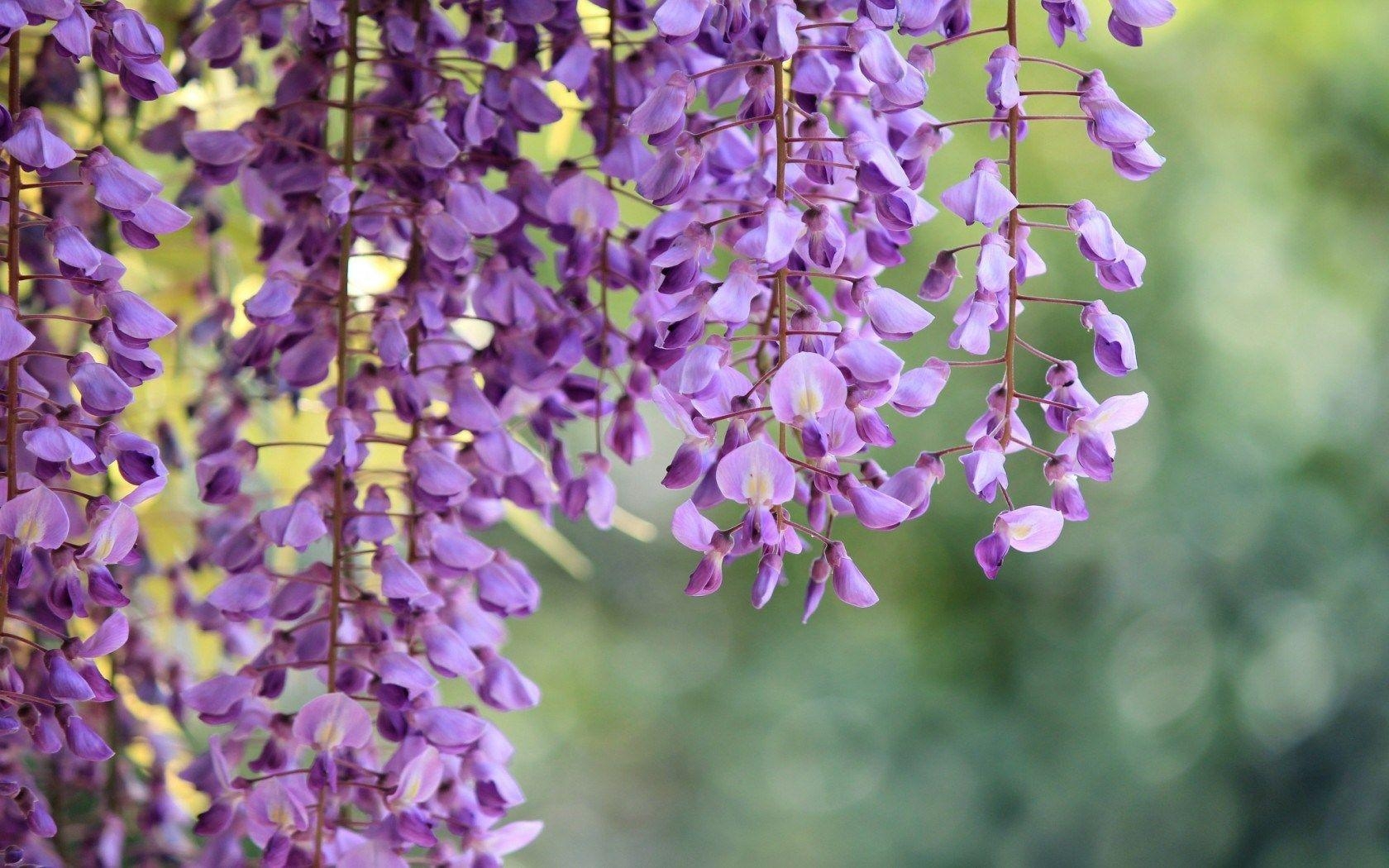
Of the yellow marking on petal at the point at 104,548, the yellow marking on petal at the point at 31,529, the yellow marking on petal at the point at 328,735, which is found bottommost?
the yellow marking on petal at the point at 328,735

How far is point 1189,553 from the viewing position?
166 cm

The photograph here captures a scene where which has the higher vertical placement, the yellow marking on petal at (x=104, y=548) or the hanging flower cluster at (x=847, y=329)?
the hanging flower cluster at (x=847, y=329)

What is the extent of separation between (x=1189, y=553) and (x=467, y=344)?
1.45 meters

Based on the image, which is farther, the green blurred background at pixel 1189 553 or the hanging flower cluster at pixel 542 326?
the green blurred background at pixel 1189 553

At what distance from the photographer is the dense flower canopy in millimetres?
279

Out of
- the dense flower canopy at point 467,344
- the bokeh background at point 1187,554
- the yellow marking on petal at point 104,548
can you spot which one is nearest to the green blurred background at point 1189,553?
the bokeh background at point 1187,554

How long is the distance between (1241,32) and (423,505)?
5.07 feet

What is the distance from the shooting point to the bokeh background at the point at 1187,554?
1.52m

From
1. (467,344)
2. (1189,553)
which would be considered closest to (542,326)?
(467,344)

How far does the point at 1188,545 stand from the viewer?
1.65 metres

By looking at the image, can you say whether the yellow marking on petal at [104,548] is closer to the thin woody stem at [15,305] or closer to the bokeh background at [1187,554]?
the thin woody stem at [15,305]

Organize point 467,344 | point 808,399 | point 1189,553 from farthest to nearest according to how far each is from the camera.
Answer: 1. point 1189,553
2. point 467,344
3. point 808,399

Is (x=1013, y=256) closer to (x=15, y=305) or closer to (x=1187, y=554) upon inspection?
(x=15, y=305)

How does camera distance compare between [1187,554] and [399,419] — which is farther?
[1187,554]
